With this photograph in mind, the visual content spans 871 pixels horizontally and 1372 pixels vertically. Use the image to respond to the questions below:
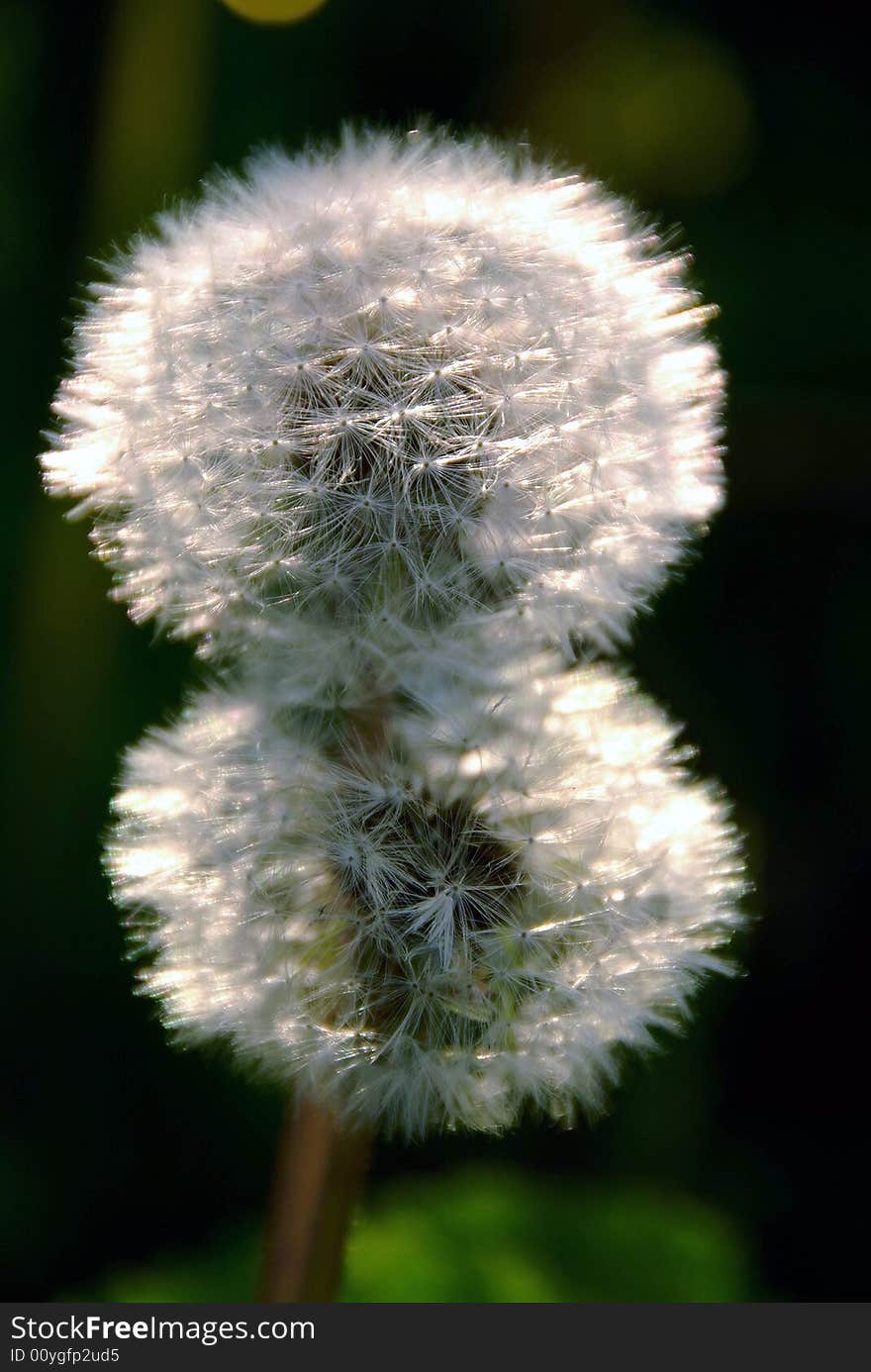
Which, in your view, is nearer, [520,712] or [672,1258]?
[520,712]

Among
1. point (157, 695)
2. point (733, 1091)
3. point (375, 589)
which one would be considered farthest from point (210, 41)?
point (733, 1091)

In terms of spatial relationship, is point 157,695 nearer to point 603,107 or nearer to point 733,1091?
point 733,1091

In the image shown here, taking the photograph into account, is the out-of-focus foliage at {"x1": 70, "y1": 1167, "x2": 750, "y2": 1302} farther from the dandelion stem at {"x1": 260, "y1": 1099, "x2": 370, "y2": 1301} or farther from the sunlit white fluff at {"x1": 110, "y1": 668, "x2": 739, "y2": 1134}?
the sunlit white fluff at {"x1": 110, "y1": 668, "x2": 739, "y2": 1134}

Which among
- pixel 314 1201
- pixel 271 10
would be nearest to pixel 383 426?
pixel 314 1201

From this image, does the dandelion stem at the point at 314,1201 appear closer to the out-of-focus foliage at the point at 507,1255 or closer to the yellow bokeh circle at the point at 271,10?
the out-of-focus foliage at the point at 507,1255

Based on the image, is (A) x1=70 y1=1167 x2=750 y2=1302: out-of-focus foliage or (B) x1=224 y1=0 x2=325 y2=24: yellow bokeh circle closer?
(A) x1=70 y1=1167 x2=750 y2=1302: out-of-focus foliage

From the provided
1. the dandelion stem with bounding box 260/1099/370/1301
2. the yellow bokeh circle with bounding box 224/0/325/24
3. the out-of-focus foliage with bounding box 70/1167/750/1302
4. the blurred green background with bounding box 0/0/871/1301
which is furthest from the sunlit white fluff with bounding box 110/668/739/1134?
the yellow bokeh circle with bounding box 224/0/325/24
